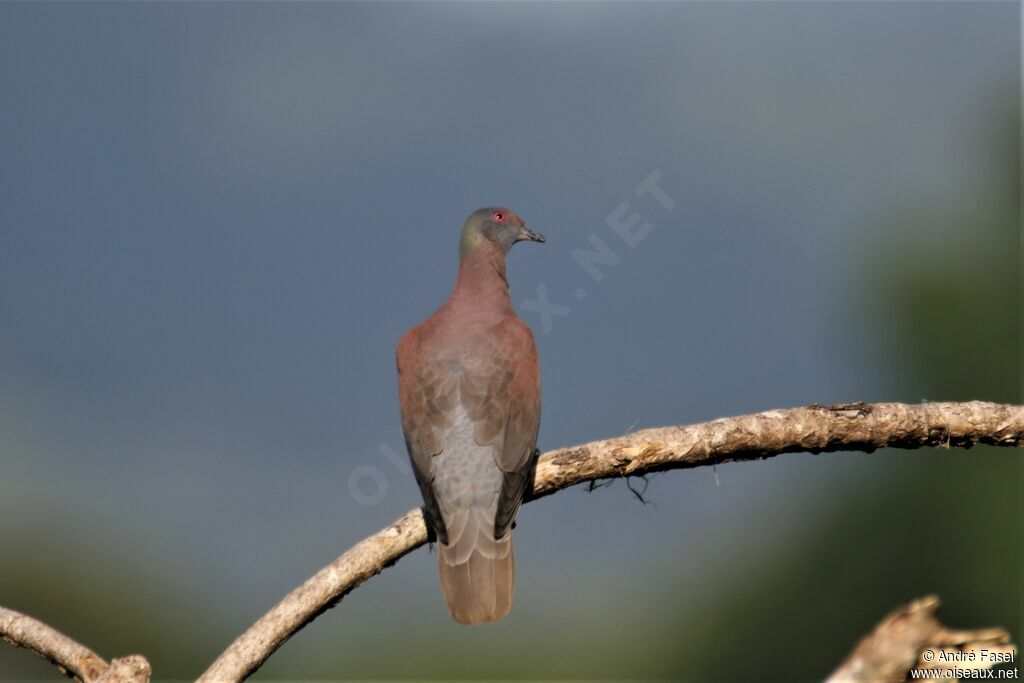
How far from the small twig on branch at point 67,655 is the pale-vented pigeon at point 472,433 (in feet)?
5.13

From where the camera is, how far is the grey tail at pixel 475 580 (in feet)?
19.6

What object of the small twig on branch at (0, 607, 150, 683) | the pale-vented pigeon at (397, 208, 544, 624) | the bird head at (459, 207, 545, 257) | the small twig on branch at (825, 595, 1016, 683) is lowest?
the small twig on branch at (825, 595, 1016, 683)

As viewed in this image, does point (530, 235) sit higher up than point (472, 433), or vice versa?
point (530, 235)

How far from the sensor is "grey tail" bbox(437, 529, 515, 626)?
596 cm

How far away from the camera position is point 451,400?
248 inches

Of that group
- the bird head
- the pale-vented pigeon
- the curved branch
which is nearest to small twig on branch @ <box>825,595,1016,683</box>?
the curved branch

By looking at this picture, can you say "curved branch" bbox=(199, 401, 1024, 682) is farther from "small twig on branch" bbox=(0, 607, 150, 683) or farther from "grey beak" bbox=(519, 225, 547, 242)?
"grey beak" bbox=(519, 225, 547, 242)

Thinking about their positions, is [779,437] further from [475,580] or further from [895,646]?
[895,646]

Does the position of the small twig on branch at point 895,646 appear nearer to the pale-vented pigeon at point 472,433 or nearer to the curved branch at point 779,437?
the curved branch at point 779,437

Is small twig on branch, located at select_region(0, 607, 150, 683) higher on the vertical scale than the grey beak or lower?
lower

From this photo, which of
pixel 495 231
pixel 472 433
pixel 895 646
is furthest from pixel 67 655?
pixel 495 231

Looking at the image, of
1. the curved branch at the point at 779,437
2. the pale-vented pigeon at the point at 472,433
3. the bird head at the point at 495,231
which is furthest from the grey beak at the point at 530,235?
the curved branch at the point at 779,437

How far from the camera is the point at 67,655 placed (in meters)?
5.10

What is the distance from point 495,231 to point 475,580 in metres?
2.44
